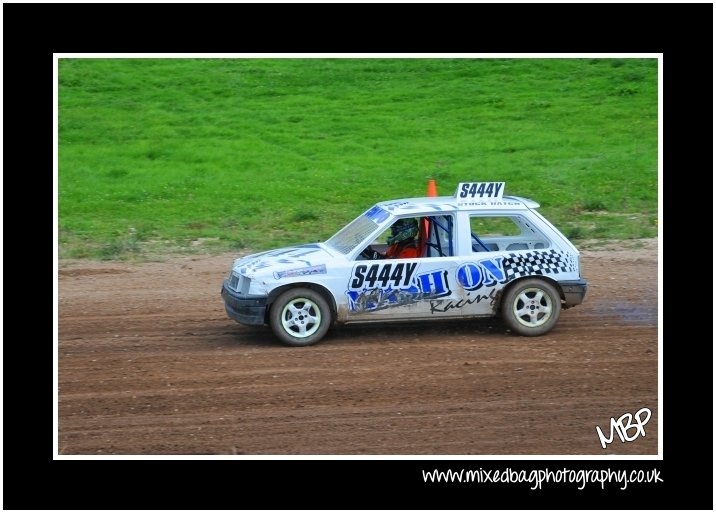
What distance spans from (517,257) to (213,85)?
1621cm

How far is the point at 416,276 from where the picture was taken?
11.4m

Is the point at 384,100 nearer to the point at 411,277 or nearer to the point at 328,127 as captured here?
the point at 328,127

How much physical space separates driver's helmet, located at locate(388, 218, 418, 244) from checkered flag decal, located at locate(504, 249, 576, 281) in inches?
43.7

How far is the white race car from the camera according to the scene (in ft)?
37.1

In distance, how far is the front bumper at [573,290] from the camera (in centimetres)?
1166

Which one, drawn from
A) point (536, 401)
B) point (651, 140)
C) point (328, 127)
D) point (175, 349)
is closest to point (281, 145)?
point (328, 127)

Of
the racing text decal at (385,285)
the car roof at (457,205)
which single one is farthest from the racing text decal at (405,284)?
the car roof at (457,205)

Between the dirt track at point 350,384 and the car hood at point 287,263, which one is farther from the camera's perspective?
the car hood at point 287,263

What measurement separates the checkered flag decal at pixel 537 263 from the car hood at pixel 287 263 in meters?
2.00

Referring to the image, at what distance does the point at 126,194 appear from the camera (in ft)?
68.0

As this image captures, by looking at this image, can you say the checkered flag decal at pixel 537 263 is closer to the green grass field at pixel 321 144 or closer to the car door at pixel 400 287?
the car door at pixel 400 287

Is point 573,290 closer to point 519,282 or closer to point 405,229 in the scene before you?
point 519,282

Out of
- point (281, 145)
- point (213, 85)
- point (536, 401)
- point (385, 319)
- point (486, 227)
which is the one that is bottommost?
point (536, 401)

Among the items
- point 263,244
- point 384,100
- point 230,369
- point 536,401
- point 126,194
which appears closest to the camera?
point 536,401
